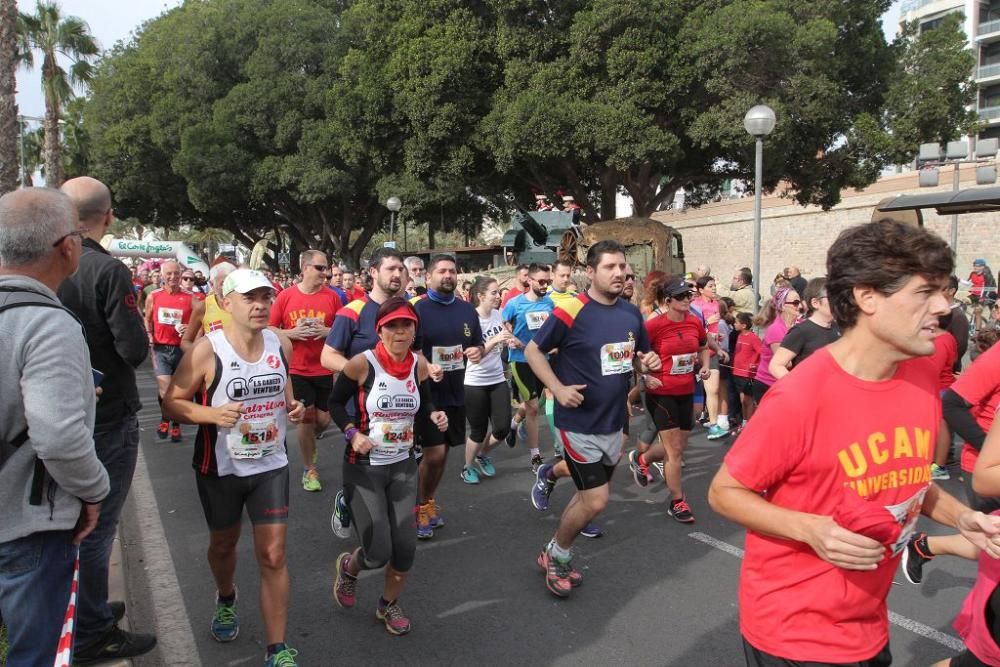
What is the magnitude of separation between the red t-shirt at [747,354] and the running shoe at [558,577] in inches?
193

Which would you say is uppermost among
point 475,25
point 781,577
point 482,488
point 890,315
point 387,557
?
point 475,25

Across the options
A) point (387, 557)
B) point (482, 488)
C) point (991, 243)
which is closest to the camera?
point (387, 557)

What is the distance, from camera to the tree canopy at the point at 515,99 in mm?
20297

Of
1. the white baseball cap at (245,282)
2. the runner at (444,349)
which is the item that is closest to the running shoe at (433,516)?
the runner at (444,349)

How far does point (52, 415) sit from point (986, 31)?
225 ft

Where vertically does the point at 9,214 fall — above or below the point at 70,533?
above

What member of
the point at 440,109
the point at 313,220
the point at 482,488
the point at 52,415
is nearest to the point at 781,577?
the point at 52,415

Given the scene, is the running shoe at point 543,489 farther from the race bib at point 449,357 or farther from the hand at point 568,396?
the hand at point 568,396

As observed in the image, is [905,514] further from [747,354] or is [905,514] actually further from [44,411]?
[747,354]

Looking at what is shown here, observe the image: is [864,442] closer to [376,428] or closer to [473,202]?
[376,428]

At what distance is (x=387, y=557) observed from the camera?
380 cm

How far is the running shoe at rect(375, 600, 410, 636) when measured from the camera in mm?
3904

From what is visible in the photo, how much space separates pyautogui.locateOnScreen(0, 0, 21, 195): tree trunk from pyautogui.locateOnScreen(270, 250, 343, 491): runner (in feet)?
19.2

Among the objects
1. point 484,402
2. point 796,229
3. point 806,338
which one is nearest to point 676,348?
point 806,338
